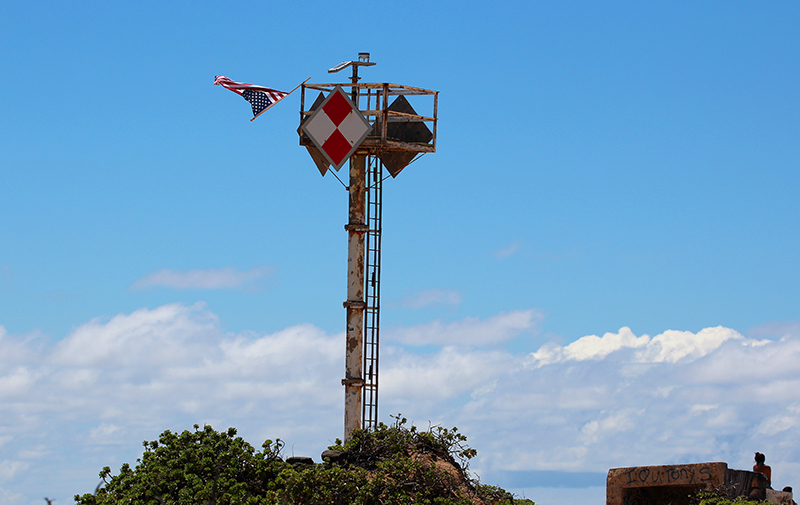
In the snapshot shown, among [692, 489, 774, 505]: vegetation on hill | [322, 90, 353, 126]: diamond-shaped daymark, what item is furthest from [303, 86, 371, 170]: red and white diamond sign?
[692, 489, 774, 505]: vegetation on hill

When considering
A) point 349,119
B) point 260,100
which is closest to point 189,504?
point 349,119

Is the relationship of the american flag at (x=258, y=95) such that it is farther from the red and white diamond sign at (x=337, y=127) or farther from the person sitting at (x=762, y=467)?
the person sitting at (x=762, y=467)

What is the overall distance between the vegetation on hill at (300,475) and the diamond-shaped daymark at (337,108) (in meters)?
6.71

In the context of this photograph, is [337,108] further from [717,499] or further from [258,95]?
[717,499]

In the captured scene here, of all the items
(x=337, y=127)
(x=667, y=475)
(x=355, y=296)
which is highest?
(x=337, y=127)

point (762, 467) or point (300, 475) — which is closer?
point (300, 475)

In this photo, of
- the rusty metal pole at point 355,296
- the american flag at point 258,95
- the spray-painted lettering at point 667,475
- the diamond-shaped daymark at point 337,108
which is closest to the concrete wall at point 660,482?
the spray-painted lettering at point 667,475

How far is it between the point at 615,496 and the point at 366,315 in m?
7.14

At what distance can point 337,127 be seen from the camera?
20672 millimetres

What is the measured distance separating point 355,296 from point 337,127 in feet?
15.1

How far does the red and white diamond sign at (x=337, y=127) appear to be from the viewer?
67.6 ft

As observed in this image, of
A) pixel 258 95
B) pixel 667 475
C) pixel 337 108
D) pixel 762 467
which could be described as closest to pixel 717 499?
pixel 667 475

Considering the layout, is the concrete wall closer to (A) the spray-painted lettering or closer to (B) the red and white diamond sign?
(A) the spray-painted lettering

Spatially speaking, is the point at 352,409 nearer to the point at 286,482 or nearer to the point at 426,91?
the point at 286,482
